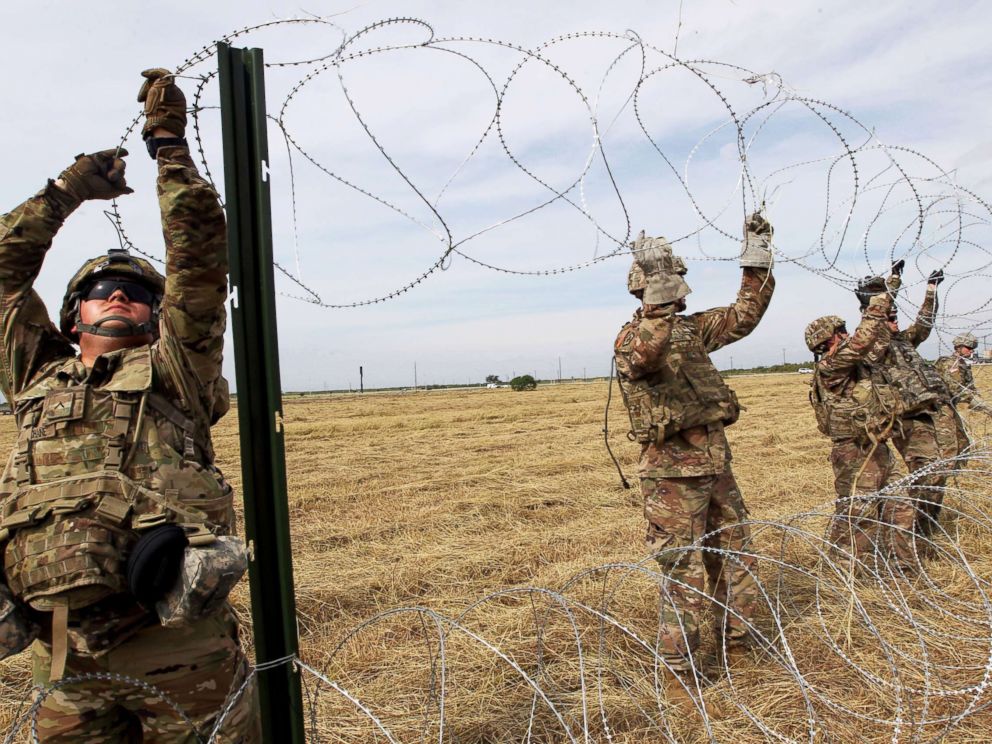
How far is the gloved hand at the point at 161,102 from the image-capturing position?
2516mm

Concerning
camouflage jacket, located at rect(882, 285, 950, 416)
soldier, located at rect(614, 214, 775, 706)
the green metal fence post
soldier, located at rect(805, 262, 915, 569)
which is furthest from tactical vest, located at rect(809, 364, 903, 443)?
the green metal fence post

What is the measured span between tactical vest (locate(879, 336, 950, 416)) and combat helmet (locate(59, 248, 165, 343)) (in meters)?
6.23

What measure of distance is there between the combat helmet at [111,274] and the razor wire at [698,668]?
4.57 ft

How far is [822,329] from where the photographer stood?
6.80 metres

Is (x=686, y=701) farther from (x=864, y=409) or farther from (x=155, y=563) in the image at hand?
(x=864, y=409)

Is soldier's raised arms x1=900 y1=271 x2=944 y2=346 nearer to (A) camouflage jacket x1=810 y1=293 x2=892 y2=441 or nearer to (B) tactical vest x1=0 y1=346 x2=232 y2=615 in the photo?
(A) camouflage jacket x1=810 y1=293 x2=892 y2=441

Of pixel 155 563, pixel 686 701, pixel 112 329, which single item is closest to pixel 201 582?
pixel 155 563

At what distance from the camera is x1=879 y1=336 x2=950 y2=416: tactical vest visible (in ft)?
21.9

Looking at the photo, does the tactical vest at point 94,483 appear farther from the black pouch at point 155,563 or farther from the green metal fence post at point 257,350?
the green metal fence post at point 257,350

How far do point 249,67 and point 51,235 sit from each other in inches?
41.7

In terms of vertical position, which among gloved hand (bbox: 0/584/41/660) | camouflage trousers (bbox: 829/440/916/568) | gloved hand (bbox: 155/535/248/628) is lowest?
camouflage trousers (bbox: 829/440/916/568)

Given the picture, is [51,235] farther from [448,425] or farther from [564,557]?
[448,425]

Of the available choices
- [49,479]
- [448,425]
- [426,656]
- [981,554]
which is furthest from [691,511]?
[448,425]

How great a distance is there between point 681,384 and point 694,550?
969mm
